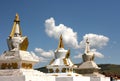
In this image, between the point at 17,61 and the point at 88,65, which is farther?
the point at 88,65

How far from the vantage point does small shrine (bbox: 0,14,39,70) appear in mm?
25723

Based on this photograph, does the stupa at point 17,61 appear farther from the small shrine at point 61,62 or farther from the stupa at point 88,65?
the stupa at point 88,65

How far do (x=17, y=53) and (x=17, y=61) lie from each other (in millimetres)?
688

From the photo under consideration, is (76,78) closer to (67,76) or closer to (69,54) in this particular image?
(67,76)

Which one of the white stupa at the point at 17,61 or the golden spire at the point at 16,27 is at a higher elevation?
the golden spire at the point at 16,27

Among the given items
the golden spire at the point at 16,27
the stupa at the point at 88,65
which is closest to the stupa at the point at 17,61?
the golden spire at the point at 16,27

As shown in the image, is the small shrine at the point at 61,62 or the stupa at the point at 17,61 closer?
the stupa at the point at 17,61

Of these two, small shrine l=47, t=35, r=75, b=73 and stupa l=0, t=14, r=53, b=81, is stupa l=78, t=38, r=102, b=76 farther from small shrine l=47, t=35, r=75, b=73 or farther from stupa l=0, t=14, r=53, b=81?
stupa l=0, t=14, r=53, b=81

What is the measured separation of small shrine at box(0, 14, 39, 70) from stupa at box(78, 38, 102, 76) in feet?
50.6

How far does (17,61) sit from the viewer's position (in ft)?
84.1

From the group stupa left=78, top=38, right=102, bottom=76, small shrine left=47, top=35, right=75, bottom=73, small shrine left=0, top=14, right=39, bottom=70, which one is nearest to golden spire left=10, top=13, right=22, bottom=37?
small shrine left=0, top=14, right=39, bottom=70

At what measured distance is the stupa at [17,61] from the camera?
25.1m

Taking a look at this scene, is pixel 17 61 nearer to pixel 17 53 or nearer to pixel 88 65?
pixel 17 53

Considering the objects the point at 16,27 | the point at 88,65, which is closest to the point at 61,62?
the point at 88,65
